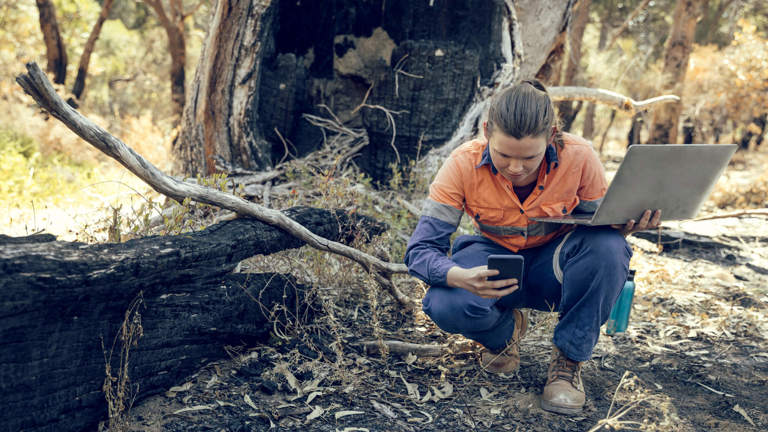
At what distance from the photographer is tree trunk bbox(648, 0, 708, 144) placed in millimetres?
10906

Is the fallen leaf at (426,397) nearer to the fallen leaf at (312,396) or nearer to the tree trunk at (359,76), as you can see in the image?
the fallen leaf at (312,396)

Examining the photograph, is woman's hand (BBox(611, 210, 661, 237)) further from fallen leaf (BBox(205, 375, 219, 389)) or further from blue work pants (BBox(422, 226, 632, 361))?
fallen leaf (BBox(205, 375, 219, 389))

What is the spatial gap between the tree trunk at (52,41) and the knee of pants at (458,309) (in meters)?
10.5

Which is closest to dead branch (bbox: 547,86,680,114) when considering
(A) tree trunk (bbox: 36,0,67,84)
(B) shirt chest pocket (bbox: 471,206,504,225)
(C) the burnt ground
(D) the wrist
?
(C) the burnt ground

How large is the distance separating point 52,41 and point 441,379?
10.9 m

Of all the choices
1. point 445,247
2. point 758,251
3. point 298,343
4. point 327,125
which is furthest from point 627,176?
point 758,251

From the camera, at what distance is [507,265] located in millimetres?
2396

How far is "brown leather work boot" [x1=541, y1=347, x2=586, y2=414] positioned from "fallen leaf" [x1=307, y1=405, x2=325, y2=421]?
38.4 inches

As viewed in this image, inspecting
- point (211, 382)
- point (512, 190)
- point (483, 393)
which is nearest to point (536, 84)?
point (512, 190)

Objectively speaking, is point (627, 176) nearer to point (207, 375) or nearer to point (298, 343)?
point (298, 343)

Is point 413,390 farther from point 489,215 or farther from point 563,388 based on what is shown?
point 489,215

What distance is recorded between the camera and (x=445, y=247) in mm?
2723

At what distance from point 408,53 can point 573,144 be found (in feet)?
9.60

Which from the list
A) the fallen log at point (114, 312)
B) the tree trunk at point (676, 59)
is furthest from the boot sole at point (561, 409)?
the tree trunk at point (676, 59)
